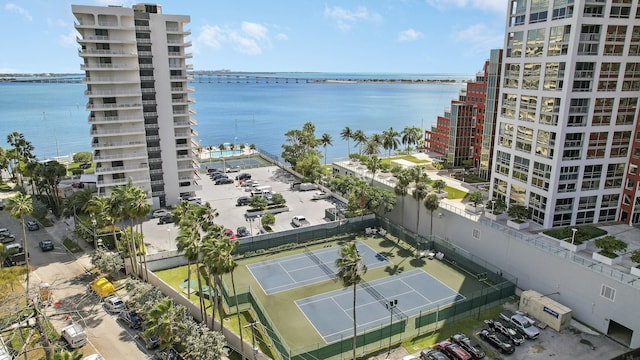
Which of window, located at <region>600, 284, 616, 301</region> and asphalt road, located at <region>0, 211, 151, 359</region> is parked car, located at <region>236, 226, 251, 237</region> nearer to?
asphalt road, located at <region>0, 211, 151, 359</region>

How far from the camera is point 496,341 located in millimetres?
34438

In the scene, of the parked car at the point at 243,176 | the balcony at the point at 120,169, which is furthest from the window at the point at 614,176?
the balcony at the point at 120,169

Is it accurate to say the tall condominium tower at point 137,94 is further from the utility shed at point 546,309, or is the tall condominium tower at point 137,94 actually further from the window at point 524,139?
the utility shed at point 546,309

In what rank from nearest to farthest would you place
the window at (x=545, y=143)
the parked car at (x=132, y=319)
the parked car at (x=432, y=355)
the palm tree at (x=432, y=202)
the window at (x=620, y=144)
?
the parked car at (x=432, y=355)
the parked car at (x=132, y=319)
the window at (x=545, y=143)
the window at (x=620, y=144)
the palm tree at (x=432, y=202)

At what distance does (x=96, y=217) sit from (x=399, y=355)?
39.5m

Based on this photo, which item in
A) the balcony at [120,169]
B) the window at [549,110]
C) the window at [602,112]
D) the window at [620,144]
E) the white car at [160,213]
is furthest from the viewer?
the white car at [160,213]

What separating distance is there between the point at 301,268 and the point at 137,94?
3395 centimetres

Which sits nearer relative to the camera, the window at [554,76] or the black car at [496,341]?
the black car at [496,341]

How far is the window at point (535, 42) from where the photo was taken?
46.8 m

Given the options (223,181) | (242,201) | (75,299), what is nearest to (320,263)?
(242,201)

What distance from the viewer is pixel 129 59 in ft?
193

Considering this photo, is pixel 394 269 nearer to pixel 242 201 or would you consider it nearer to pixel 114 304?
pixel 242 201

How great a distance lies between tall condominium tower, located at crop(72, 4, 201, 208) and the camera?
56.9 metres

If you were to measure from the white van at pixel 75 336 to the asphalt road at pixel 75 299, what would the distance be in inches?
22.8
